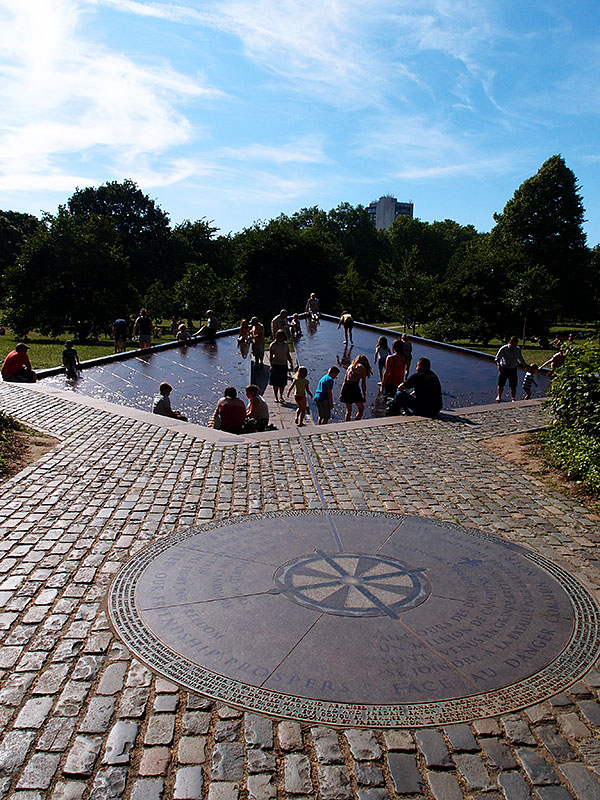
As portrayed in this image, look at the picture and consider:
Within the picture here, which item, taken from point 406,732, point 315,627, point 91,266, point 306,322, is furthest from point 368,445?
point 91,266

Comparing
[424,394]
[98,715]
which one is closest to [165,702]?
[98,715]

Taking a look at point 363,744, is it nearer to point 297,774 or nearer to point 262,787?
point 297,774

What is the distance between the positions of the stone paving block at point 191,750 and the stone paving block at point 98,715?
1.56 ft

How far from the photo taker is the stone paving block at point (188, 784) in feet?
10.9

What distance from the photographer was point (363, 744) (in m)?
3.73

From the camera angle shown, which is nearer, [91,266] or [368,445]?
[368,445]

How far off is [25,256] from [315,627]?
106ft

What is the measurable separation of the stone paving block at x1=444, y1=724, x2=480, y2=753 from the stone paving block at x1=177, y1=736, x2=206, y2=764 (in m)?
1.41

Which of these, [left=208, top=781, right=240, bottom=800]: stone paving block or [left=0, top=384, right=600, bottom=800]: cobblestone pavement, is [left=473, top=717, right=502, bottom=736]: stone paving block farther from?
[left=208, top=781, right=240, bottom=800]: stone paving block

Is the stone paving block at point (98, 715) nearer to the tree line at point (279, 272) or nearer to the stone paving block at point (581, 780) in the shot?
the stone paving block at point (581, 780)

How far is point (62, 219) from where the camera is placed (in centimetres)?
3381

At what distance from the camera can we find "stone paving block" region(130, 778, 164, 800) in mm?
3307

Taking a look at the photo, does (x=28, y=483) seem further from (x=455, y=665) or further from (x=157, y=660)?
(x=455, y=665)

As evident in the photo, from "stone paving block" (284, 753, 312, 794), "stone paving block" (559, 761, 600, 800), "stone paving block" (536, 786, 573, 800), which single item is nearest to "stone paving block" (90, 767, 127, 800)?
"stone paving block" (284, 753, 312, 794)
